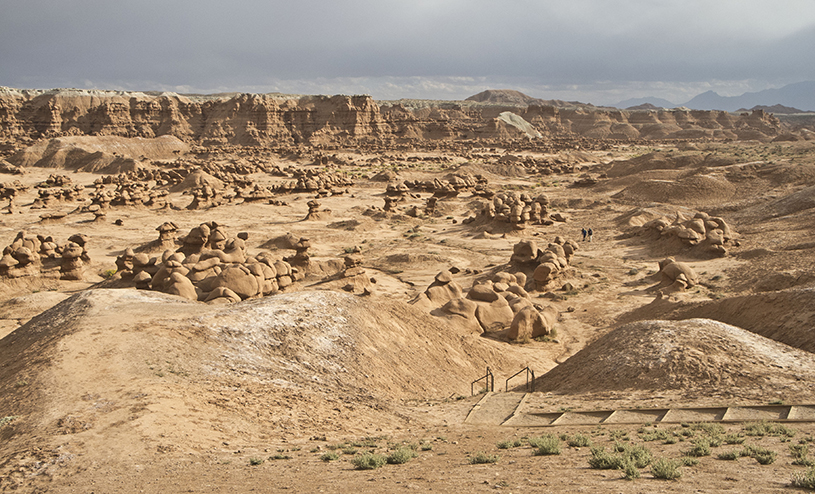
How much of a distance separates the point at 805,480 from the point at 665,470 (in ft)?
4.44

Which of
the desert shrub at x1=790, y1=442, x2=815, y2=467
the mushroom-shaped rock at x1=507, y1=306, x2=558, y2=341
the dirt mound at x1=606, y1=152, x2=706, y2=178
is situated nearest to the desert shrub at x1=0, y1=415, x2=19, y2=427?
the desert shrub at x1=790, y1=442, x2=815, y2=467

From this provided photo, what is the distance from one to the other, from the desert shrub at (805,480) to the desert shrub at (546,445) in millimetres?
2859

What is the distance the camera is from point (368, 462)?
7.49m

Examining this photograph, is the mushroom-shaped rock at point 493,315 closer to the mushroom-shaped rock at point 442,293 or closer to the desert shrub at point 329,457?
the mushroom-shaped rock at point 442,293

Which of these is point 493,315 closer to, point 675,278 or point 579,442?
point 675,278

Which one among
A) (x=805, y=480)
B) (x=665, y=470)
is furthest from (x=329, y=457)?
(x=805, y=480)

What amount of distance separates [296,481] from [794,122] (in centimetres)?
20584

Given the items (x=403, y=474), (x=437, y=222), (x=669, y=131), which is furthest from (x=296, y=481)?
(x=669, y=131)

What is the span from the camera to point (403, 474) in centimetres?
723

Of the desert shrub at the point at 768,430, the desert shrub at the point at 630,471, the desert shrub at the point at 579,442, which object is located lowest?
the desert shrub at the point at 579,442

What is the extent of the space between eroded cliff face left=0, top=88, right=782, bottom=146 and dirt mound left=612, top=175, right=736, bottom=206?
70.2 meters

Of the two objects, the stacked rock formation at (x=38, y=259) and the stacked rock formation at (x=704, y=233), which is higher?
the stacked rock formation at (x=704, y=233)

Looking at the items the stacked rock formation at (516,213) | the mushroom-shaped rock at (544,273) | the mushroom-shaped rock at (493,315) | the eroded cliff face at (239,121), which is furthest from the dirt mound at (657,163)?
the eroded cliff face at (239,121)

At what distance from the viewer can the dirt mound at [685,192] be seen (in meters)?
42.6
